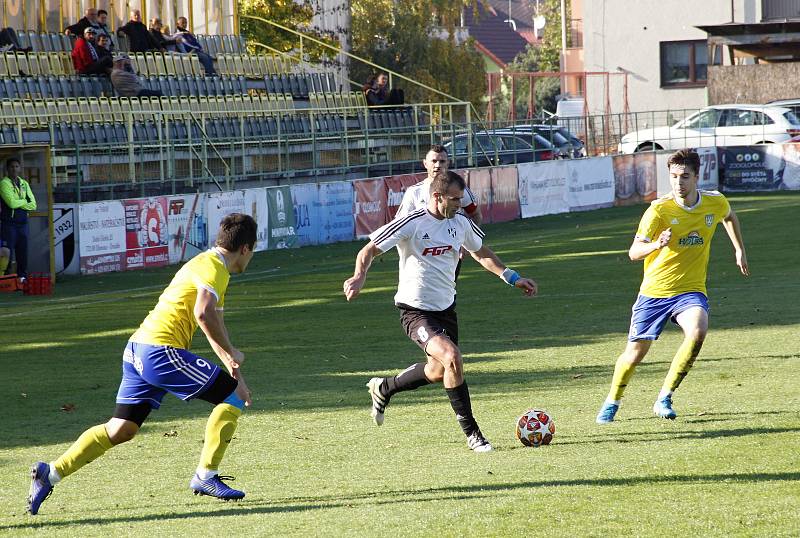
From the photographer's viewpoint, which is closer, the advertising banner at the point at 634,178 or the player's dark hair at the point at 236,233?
the player's dark hair at the point at 236,233

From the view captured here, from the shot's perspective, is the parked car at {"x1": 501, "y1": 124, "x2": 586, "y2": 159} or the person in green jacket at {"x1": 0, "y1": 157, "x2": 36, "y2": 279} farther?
the parked car at {"x1": 501, "y1": 124, "x2": 586, "y2": 159}

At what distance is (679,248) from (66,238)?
47.3 feet

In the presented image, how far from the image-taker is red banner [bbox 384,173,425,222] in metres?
27.7

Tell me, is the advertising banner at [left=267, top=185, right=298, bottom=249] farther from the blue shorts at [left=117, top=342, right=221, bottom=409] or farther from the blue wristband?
the blue shorts at [left=117, top=342, right=221, bottom=409]

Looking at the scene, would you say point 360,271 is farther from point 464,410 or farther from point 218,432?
point 218,432

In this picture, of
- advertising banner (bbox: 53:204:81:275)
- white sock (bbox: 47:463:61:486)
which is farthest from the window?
white sock (bbox: 47:463:61:486)

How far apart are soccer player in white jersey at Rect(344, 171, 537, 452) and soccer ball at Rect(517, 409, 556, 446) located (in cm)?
23

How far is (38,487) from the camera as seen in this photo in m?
6.95

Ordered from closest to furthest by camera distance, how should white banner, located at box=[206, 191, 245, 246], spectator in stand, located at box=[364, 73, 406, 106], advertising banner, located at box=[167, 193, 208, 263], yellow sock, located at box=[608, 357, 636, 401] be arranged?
1. yellow sock, located at box=[608, 357, 636, 401]
2. advertising banner, located at box=[167, 193, 208, 263]
3. white banner, located at box=[206, 191, 245, 246]
4. spectator in stand, located at box=[364, 73, 406, 106]

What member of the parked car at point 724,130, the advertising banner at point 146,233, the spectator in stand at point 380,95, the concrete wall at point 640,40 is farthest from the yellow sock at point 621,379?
the concrete wall at point 640,40

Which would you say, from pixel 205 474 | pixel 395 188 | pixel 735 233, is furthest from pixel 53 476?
pixel 395 188

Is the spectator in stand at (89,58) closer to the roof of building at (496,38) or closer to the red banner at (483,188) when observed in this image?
the red banner at (483,188)

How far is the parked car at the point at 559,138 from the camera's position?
3509 cm

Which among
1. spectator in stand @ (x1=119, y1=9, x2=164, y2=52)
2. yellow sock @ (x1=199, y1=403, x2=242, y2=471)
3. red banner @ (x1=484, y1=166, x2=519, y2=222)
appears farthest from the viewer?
spectator in stand @ (x1=119, y1=9, x2=164, y2=52)
